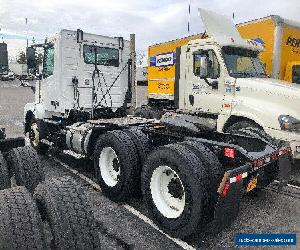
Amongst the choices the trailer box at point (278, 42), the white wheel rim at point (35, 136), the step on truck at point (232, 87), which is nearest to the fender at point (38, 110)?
the white wheel rim at point (35, 136)

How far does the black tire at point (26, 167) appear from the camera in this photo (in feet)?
14.3

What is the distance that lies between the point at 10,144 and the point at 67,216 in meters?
2.56

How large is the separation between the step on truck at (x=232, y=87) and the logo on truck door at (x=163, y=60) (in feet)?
9.28

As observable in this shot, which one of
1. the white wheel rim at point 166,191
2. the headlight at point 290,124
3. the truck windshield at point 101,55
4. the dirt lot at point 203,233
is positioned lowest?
the dirt lot at point 203,233

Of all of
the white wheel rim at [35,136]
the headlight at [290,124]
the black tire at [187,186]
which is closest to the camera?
the black tire at [187,186]

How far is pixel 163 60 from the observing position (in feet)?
39.4

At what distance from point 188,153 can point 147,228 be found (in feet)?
4.28

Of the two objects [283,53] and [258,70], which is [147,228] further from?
[283,53]

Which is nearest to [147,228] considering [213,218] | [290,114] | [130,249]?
[130,249]

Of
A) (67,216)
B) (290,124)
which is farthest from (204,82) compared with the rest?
(67,216)

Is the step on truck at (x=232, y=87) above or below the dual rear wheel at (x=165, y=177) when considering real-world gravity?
above

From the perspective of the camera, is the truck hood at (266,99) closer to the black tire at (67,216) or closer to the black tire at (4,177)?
the black tire at (67,216)

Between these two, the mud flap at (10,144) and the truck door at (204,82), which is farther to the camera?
the truck door at (204,82)

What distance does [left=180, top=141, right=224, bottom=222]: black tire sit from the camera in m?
3.94
